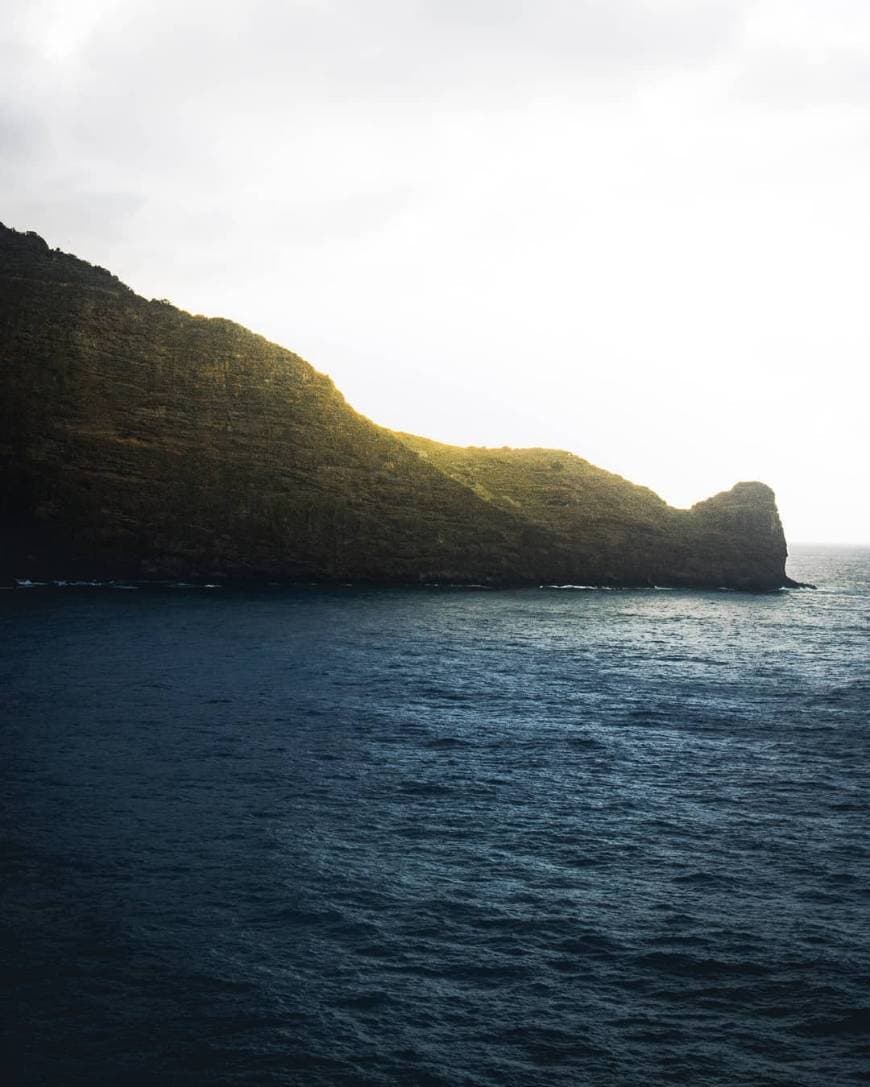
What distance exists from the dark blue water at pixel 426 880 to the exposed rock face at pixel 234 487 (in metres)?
53.5

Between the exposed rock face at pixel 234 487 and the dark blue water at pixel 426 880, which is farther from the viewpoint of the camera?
the exposed rock face at pixel 234 487

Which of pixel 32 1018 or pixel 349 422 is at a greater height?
pixel 349 422

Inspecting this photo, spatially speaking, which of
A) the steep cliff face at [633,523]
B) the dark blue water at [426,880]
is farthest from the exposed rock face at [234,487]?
the dark blue water at [426,880]

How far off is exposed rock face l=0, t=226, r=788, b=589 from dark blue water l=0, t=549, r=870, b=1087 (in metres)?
53.5

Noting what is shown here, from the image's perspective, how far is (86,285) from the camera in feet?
365

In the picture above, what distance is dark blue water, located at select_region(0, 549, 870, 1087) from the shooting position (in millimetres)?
13797

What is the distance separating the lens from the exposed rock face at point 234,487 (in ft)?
313

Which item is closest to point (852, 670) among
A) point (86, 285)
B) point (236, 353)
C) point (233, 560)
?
point (233, 560)

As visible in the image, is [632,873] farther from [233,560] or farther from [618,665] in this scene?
[233,560]

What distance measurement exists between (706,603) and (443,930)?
292ft

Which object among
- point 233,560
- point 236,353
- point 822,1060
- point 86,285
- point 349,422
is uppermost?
point 86,285

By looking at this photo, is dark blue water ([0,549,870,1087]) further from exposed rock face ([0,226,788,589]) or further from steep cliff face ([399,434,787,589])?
steep cliff face ([399,434,787,589])

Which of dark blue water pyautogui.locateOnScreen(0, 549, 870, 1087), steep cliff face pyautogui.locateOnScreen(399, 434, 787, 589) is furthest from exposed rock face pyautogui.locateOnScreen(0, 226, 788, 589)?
dark blue water pyautogui.locateOnScreen(0, 549, 870, 1087)

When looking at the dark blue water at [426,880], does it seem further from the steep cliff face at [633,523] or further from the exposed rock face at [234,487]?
the steep cliff face at [633,523]
